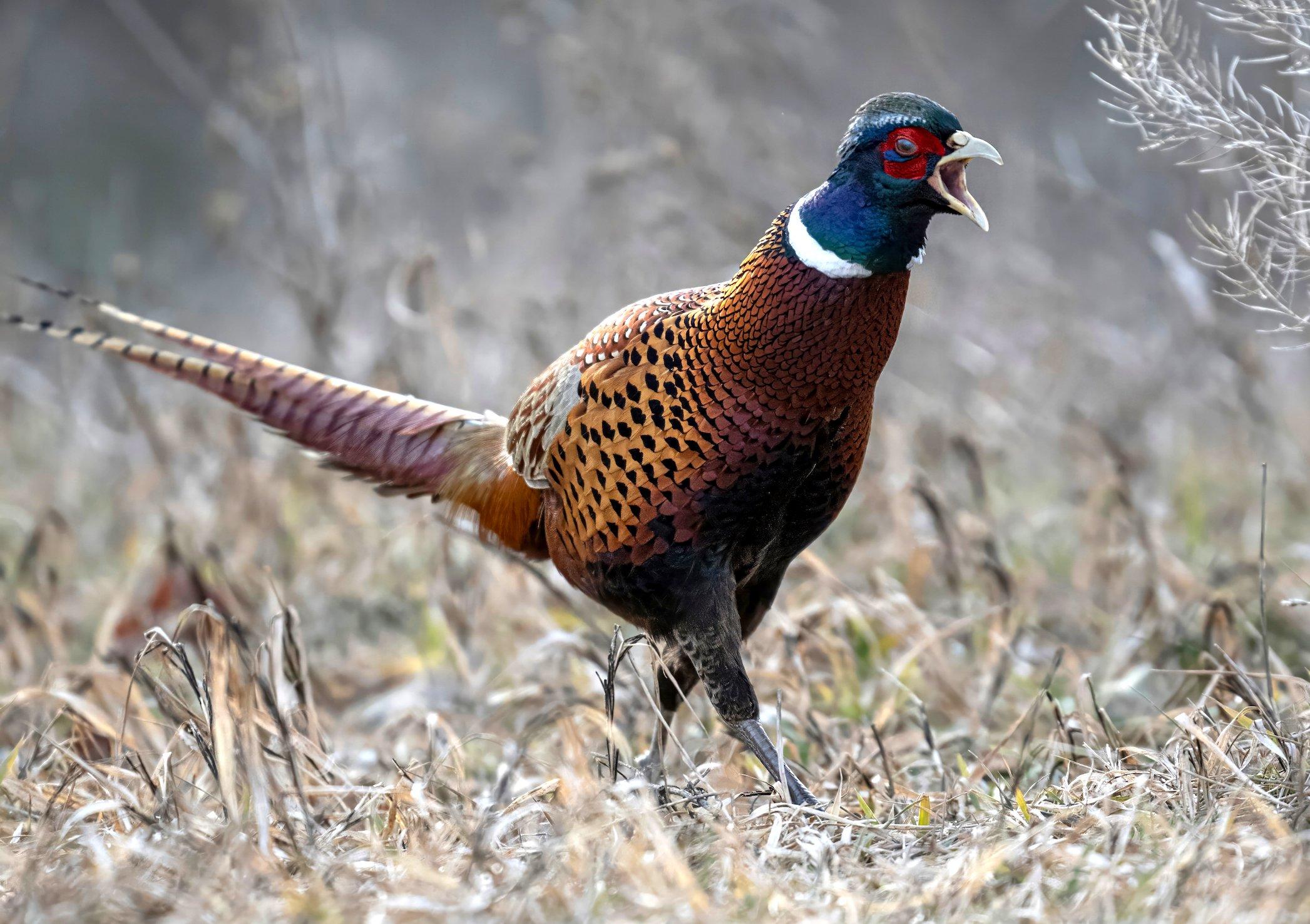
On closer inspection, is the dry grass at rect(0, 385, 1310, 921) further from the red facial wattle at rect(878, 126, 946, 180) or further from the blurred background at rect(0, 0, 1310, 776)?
the red facial wattle at rect(878, 126, 946, 180)

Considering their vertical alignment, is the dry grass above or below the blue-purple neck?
below

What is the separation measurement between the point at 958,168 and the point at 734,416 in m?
0.60

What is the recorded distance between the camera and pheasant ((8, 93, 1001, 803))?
221 cm

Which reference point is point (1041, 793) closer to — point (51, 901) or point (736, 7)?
point (51, 901)

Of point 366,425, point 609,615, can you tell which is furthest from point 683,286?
point 366,425

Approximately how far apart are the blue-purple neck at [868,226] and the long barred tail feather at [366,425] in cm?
96

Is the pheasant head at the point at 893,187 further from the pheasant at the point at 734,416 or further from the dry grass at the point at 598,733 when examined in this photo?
the dry grass at the point at 598,733

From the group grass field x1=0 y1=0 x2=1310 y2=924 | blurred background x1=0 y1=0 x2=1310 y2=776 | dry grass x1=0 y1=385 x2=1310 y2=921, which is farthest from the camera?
blurred background x1=0 y1=0 x2=1310 y2=776

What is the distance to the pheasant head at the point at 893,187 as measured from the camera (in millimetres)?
2189

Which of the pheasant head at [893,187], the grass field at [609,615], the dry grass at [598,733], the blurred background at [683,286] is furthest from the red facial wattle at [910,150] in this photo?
the dry grass at [598,733]

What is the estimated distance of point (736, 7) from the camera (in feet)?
17.7

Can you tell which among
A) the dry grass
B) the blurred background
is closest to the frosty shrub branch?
the blurred background

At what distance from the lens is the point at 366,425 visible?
2.85m

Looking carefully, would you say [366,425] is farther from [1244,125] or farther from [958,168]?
[1244,125]
